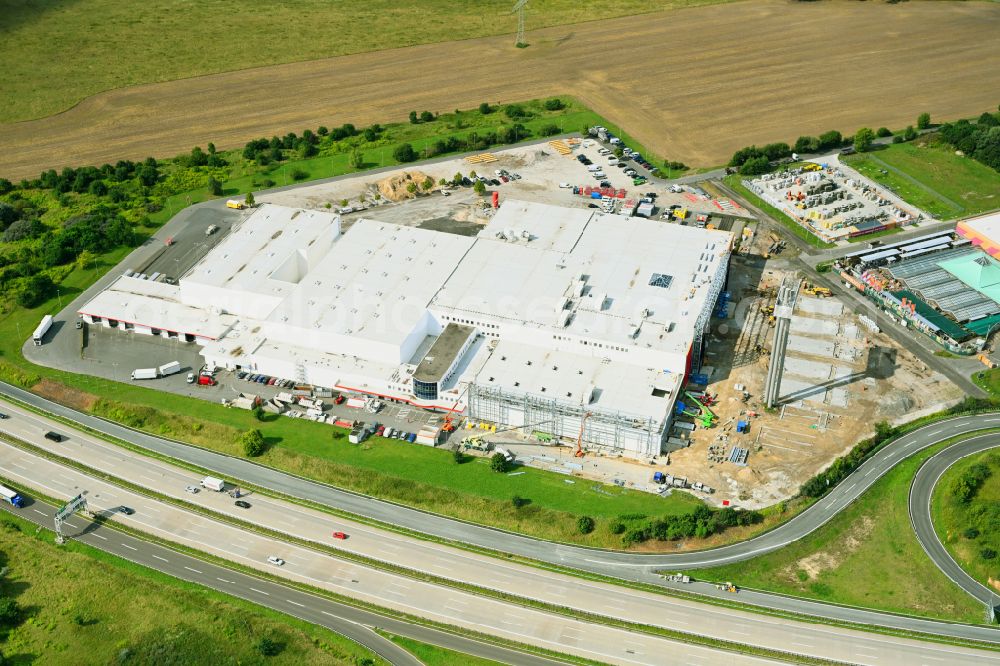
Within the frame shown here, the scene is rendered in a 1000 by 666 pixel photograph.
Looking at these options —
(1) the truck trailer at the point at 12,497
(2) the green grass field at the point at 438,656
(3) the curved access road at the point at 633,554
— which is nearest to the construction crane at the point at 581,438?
(3) the curved access road at the point at 633,554

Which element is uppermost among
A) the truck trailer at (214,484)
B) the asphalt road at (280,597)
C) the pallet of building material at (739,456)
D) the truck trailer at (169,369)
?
the truck trailer at (169,369)

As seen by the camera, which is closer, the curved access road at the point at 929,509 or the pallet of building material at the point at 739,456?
the curved access road at the point at 929,509

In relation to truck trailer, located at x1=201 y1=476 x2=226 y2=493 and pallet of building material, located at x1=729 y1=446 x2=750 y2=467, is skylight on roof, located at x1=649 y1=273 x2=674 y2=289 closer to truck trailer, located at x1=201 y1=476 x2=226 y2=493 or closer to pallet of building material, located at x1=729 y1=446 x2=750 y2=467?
pallet of building material, located at x1=729 y1=446 x2=750 y2=467

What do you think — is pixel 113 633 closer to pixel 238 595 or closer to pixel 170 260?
pixel 238 595

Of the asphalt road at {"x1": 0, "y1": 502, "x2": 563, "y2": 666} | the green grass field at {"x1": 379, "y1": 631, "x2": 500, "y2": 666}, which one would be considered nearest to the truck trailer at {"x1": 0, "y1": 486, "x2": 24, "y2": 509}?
the asphalt road at {"x1": 0, "y1": 502, "x2": 563, "y2": 666}

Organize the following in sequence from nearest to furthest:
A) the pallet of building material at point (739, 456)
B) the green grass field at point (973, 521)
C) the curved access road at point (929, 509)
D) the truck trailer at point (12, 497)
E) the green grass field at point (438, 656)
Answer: the green grass field at point (438, 656), the curved access road at point (929, 509), the green grass field at point (973, 521), the truck trailer at point (12, 497), the pallet of building material at point (739, 456)

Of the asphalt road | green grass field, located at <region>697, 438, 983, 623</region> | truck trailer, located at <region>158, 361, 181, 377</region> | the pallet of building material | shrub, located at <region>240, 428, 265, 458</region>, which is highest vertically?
truck trailer, located at <region>158, 361, 181, 377</region>

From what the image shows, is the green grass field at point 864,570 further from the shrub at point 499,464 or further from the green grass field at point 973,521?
the shrub at point 499,464

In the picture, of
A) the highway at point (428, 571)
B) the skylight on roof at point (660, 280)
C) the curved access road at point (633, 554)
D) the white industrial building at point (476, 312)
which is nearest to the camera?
the highway at point (428, 571)
